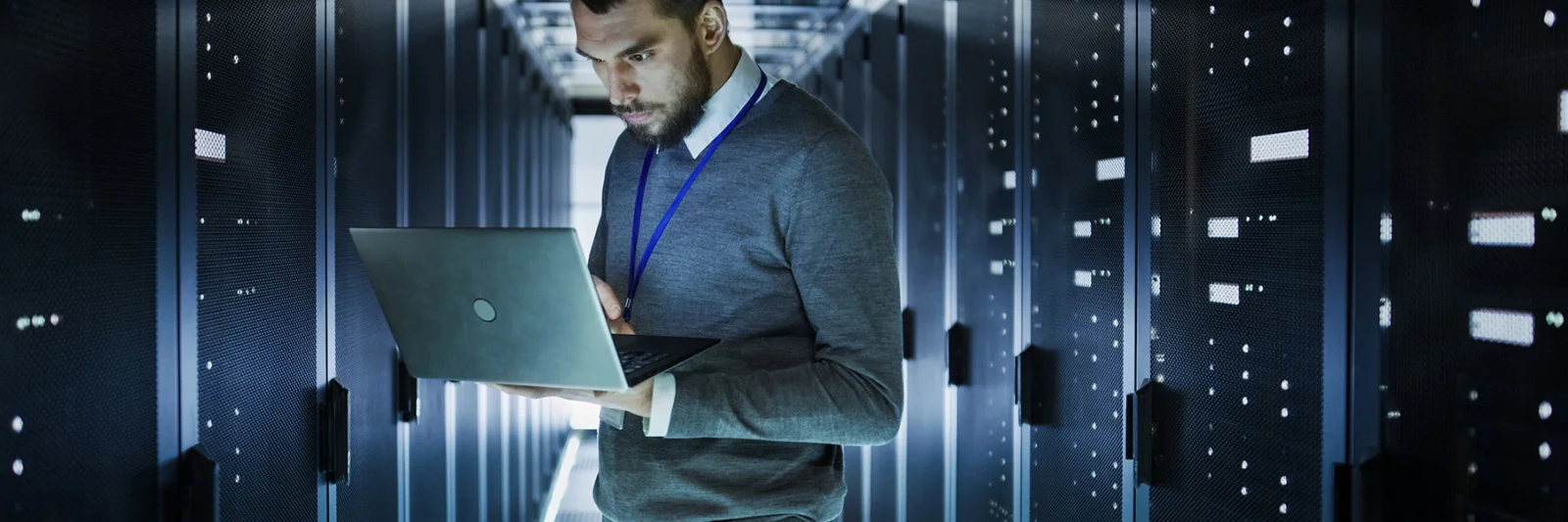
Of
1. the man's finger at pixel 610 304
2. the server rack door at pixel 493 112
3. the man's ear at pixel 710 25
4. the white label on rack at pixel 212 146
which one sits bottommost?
the man's finger at pixel 610 304

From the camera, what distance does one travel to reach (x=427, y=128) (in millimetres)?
2658

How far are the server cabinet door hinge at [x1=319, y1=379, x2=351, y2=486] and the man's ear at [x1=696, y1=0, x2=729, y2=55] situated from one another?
1102 mm

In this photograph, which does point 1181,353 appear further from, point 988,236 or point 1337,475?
point 988,236

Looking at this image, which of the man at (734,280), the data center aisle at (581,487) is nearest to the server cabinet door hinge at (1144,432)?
the man at (734,280)

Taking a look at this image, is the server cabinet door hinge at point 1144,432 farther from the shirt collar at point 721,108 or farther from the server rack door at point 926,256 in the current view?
the server rack door at point 926,256

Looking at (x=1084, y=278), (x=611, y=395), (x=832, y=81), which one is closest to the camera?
(x=611, y=395)

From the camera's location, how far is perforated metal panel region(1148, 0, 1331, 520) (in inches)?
55.5

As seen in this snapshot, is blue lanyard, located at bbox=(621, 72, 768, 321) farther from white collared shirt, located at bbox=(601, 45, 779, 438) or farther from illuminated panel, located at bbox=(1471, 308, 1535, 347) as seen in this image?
illuminated panel, located at bbox=(1471, 308, 1535, 347)

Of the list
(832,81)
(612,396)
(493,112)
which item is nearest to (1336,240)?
(612,396)

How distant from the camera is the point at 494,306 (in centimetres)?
94

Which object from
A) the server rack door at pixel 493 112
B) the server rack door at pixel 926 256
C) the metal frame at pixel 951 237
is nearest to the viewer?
the metal frame at pixel 951 237

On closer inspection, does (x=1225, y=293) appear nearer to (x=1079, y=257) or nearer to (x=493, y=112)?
(x=1079, y=257)

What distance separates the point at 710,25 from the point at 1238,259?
1005mm

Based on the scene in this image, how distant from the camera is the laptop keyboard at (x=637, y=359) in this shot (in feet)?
3.06
